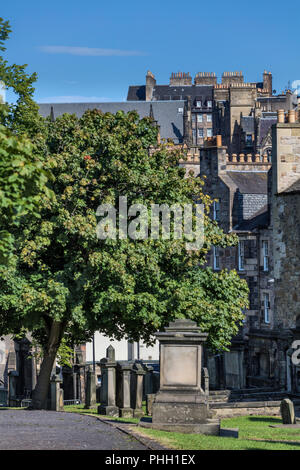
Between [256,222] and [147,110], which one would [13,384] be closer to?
[256,222]

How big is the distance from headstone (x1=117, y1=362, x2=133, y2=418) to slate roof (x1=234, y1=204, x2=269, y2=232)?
22.2m

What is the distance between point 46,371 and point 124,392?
20.7 ft

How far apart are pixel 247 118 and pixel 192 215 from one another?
90156 mm

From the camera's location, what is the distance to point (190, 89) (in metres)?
150

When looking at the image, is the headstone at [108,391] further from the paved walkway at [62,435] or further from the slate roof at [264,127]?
the slate roof at [264,127]

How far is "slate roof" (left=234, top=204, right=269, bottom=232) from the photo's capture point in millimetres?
48750

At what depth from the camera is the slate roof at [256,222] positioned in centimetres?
4875

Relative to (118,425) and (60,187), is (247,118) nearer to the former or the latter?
(60,187)

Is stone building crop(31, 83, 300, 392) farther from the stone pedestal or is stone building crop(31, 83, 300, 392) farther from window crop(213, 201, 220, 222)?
the stone pedestal

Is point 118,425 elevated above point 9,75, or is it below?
below

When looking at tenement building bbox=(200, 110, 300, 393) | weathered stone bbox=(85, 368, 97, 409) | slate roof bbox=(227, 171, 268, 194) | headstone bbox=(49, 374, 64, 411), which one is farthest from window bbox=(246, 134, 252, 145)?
headstone bbox=(49, 374, 64, 411)

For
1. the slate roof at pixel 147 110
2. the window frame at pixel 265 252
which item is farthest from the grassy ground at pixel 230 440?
the slate roof at pixel 147 110
